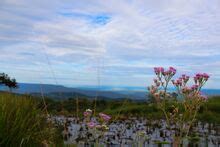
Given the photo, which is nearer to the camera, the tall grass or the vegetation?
the tall grass

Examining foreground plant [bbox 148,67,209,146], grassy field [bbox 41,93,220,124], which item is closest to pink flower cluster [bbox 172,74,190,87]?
foreground plant [bbox 148,67,209,146]

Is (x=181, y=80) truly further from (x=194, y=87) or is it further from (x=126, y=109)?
(x=126, y=109)

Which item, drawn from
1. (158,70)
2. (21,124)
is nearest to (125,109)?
(21,124)

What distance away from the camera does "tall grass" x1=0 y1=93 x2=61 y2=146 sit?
6.71m

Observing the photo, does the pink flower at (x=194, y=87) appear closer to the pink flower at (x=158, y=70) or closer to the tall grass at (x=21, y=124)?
the pink flower at (x=158, y=70)

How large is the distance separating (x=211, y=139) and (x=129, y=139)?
7.77 ft

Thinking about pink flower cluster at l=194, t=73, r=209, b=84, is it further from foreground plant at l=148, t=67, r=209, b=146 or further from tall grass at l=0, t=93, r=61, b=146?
tall grass at l=0, t=93, r=61, b=146

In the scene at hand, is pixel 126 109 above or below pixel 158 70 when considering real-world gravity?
below

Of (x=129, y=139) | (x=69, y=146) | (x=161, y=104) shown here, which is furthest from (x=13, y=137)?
(x=129, y=139)

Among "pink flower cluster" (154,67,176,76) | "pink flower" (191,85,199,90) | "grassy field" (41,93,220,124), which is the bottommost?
"grassy field" (41,93,220,124)

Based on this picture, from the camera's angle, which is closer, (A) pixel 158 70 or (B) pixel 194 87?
(B) pixel 194 87

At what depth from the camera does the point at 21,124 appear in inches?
270

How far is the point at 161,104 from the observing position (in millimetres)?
6367

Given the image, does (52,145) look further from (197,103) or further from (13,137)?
(197,103)
